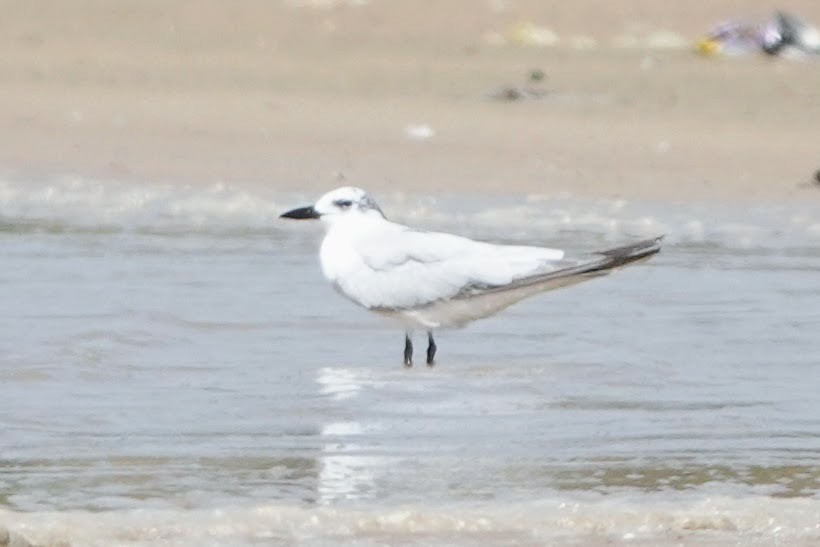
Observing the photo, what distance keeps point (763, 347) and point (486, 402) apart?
1269 millimetres

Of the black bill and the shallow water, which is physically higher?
the black bill

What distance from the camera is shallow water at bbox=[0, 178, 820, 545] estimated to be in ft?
15.6

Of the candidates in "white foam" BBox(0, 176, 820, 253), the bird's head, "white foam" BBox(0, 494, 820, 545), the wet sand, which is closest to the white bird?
the bird's head

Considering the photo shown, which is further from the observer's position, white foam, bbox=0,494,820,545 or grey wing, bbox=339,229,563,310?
grey wing, bbox=339,229,563,310

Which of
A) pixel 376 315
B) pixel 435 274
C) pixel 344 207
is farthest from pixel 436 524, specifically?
pixel 344 207

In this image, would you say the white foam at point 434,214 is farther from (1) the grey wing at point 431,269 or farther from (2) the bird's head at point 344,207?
(1) the grey wing at point 431,269

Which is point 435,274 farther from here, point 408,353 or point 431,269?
point 408,353

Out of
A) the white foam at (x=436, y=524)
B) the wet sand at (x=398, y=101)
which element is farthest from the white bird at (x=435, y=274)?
the wet sand at (x=398, y=101)

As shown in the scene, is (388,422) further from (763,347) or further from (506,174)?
(506,174)

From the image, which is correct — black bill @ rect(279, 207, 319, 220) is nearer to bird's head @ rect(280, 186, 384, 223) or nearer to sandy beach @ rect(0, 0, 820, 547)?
bird's head @ rect(280, 186, 384, 223)

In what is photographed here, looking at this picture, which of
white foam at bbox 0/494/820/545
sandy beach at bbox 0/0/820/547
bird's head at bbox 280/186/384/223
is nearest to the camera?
white foam at bbox 0/494/820/545

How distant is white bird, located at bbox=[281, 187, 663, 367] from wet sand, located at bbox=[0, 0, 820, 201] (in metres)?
3.87

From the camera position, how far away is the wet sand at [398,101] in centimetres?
1168

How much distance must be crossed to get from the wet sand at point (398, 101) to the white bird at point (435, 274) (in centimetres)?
387
